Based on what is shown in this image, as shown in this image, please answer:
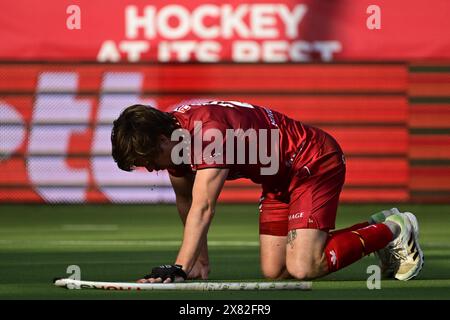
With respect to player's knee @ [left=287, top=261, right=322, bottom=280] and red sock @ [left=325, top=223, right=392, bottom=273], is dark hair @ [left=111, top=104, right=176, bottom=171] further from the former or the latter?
red sock @ [left=325, top=223, right=392, bottom=273]

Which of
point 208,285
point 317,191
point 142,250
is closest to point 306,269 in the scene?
point 317,191

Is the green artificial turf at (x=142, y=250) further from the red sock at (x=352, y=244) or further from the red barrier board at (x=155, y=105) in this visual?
the red barrier board at (x=155, y=105)

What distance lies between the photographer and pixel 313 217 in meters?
8.32

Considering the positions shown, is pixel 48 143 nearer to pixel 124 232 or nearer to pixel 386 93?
pixel 124 232

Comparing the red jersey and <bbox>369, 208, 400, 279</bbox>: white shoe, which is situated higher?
the red jersey

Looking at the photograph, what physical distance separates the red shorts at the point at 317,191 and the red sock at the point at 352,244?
0.13 m

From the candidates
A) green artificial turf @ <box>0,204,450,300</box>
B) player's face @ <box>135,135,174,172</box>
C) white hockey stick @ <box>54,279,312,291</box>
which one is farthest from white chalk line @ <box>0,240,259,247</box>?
player's face @ <box>135,135,174,172</box>

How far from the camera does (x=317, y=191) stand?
8.41 meters

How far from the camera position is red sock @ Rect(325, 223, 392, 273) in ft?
27.1

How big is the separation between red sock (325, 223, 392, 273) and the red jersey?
20.8 inches

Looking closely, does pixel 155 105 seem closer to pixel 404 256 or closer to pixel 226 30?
pixel 226 30

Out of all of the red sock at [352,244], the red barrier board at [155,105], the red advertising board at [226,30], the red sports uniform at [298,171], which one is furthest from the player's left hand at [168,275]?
the red advertising board at [226,30]
